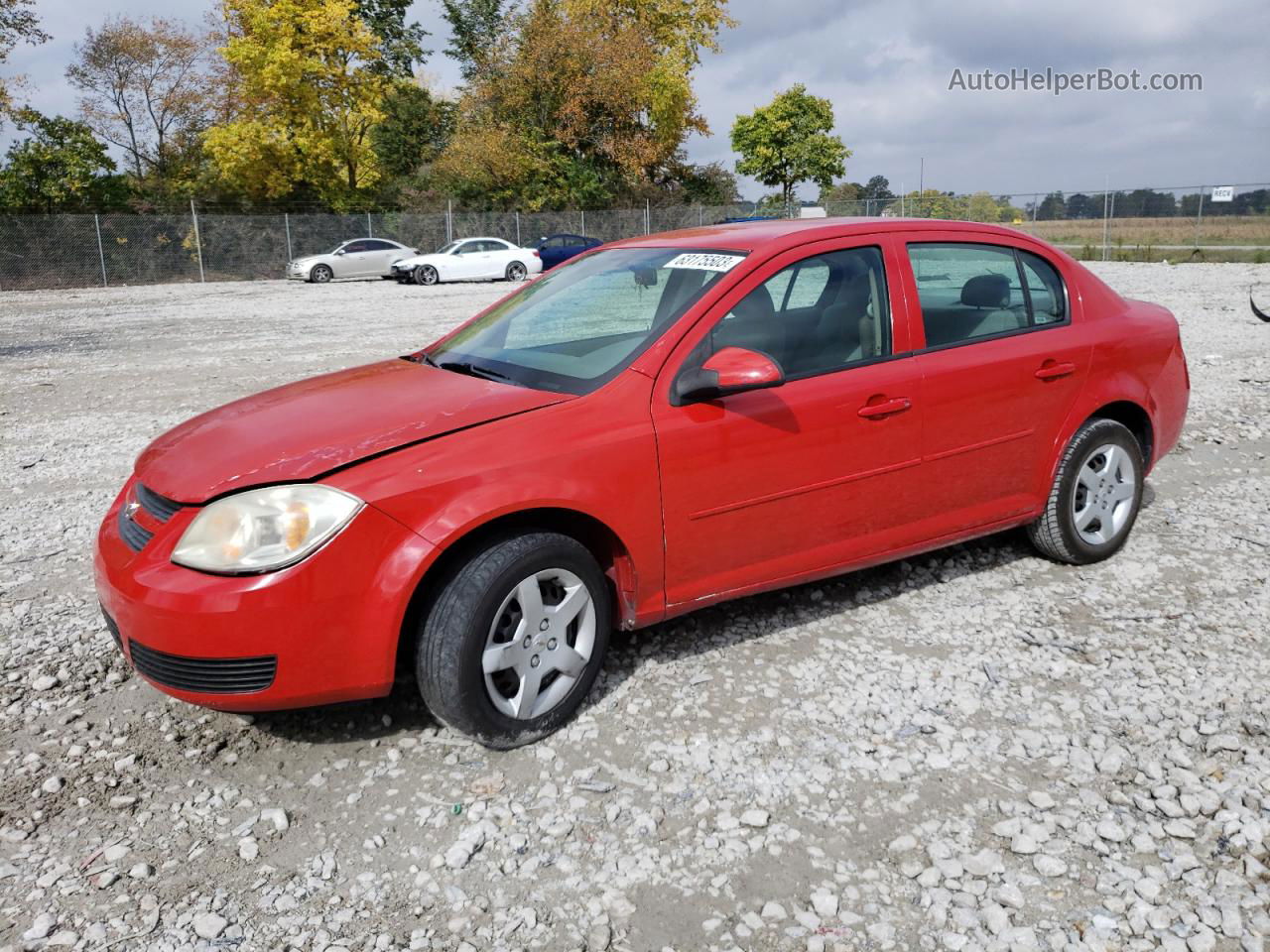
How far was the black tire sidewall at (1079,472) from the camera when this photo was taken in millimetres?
4562

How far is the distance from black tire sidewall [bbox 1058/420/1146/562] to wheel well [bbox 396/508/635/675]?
227 centimetres

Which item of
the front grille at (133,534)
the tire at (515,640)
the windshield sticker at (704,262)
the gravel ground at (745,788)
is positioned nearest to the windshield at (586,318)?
the windshield sticker at (704,262)

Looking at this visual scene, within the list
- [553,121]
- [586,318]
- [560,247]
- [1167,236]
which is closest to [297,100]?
[553,121]

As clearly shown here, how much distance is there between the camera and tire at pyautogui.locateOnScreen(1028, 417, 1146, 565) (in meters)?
4.58

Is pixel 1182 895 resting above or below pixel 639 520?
below

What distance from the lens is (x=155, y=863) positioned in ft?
9.18

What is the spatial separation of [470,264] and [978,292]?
2733 centimetres

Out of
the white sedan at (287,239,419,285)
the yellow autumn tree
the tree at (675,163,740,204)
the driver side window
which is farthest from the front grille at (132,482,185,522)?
the tree at (675,163,740,204)

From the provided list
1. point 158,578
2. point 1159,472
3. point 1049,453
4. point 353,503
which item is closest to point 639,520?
point 353,503

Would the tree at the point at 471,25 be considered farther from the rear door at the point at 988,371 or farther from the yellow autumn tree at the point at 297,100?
the rear door at the point at 988,371

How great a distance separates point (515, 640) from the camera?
322 centimetres

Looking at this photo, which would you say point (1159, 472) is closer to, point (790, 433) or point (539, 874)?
point (790, 433)

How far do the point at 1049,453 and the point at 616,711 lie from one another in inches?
91.6

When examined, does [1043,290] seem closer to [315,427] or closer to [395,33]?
[315,427]
